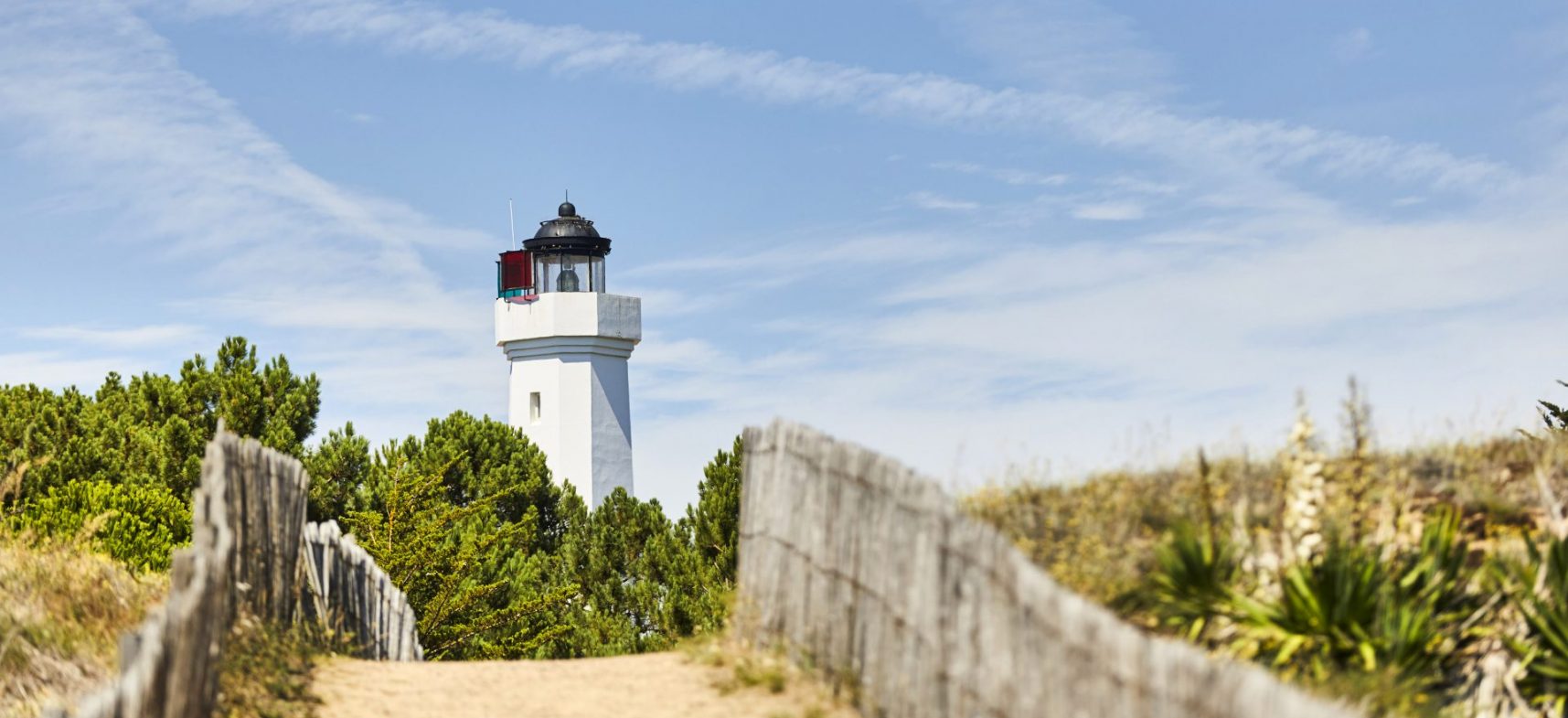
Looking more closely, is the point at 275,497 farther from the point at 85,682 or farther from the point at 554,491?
the point at 554,491

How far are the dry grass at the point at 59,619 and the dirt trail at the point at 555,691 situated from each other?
1.60 meters

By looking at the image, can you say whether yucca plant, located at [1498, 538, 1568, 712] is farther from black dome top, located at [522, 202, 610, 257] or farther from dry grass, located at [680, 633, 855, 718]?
black dome top, located at [522, 202, 610, 257]

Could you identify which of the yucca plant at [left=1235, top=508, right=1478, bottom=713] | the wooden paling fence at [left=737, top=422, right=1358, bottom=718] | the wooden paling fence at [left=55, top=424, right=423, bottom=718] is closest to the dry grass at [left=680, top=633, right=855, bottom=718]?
the wooden paling fence at [left=737, top=422, right=1358, bottom=718]

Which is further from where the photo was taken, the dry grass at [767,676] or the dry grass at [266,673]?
the dry grass at [266,673]

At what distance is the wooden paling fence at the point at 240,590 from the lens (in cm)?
850

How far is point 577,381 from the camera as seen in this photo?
42562mm

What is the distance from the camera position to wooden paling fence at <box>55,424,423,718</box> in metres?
8.50

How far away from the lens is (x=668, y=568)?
29.6 meters

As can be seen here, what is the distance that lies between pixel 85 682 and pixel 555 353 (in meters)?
31.7

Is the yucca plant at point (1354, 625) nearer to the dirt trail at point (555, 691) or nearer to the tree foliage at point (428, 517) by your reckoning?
the dirt trail at point (555, 691)

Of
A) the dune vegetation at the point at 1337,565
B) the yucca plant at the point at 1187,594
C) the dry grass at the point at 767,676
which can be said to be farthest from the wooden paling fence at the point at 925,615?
the dune vegetation at the point at 1337,565

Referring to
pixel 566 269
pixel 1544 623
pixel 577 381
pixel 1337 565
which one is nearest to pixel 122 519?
pixel 1337 565

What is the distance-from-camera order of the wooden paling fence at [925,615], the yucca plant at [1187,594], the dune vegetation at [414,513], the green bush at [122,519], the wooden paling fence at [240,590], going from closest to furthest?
the wooden paling fence at [925,615] → the wooden paling fence at [240,590] → the yucca plant at [1187,594] → the green bush at [122,519] → the dune vegetation at [414,513]

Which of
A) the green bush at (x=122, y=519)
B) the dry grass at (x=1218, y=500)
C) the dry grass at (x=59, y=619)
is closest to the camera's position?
the dry grass at (x=1218, y=500)
